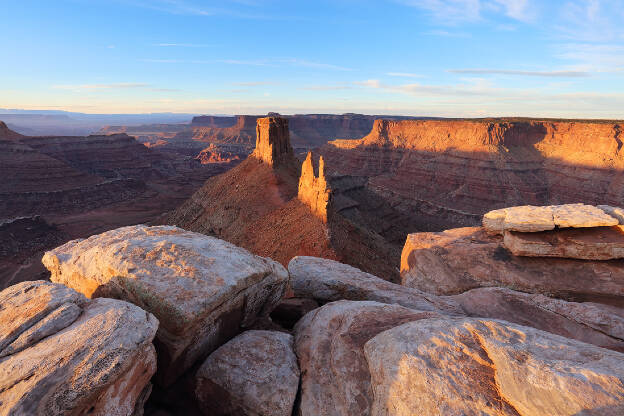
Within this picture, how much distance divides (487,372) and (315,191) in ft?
78.3

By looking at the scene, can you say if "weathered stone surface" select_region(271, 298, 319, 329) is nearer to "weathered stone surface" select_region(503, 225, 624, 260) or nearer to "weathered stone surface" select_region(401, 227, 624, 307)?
"weathered stone surface" select_region(401, 227, 624, 307)

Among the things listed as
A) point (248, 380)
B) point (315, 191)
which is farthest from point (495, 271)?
point (315, 191)

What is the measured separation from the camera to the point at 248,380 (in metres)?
5.73

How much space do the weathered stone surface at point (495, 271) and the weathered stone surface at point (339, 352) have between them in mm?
6081

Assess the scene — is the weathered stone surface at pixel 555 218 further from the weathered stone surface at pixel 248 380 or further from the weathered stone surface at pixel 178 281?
the weathered stone surface at pixel 248 380

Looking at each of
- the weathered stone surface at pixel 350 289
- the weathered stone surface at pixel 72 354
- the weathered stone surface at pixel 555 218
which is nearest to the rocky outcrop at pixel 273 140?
the weathered stone surface at pixel 555 218

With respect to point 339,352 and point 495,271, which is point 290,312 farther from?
point 495,271

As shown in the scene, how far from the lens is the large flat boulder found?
3.92m

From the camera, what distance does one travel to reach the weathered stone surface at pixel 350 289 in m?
8.56

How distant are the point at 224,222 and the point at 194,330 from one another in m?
32.0

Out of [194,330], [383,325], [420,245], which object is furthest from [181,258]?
[420,245]

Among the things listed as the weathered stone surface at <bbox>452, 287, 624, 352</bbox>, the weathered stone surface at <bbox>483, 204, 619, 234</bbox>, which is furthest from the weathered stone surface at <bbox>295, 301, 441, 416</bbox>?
the weathered stone surface at <bbox>483, 204, 619, 234</bbox>

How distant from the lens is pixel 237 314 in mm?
6930

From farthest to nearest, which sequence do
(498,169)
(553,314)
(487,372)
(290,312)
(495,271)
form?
(498,169)
(495,271)
(290,312)
(553,314)
(487,372)
